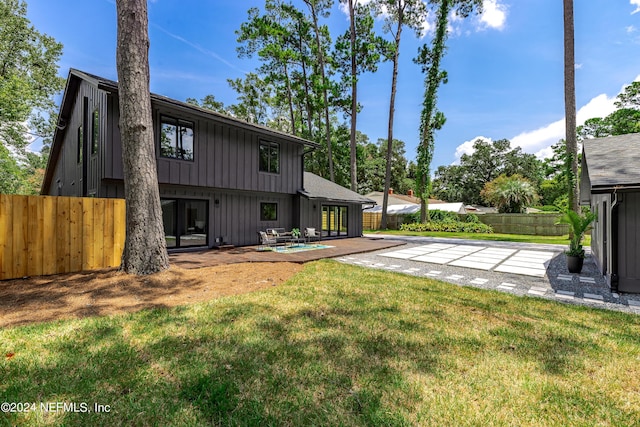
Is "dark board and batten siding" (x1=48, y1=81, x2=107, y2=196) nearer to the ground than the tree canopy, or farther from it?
nearer to the ground

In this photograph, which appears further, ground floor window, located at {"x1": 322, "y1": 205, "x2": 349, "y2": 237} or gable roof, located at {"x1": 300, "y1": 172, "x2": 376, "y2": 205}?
ground floor window, located at {"x1": 322, "y1": 205, "x2": 349, "y2": 237}

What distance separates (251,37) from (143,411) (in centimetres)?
2667

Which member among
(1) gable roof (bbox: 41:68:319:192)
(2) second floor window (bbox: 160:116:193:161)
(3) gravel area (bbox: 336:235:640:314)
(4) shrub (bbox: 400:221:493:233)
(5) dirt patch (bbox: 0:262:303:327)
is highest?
(1) gable roof (bbox: 41:68:319:192)

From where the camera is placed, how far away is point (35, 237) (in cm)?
602

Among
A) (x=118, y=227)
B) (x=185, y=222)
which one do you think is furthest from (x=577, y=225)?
(x=185, y=222)

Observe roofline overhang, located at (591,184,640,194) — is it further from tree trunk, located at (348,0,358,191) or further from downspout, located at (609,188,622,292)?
tree trunk, located at (348,0,358,191)

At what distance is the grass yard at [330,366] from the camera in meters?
2.10

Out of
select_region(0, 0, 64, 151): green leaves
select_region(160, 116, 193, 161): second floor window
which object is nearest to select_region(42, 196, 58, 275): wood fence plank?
select_region(160, 116, 193, 161): second floor window

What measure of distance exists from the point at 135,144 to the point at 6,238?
332 cm

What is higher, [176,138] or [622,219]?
[176,138]

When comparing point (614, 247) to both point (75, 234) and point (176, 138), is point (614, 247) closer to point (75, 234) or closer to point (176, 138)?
point (75, 234)

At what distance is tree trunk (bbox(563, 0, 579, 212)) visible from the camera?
546 inches

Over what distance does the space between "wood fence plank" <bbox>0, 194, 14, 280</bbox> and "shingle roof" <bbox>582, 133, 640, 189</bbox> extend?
474 inches

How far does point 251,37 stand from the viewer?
22766mm
